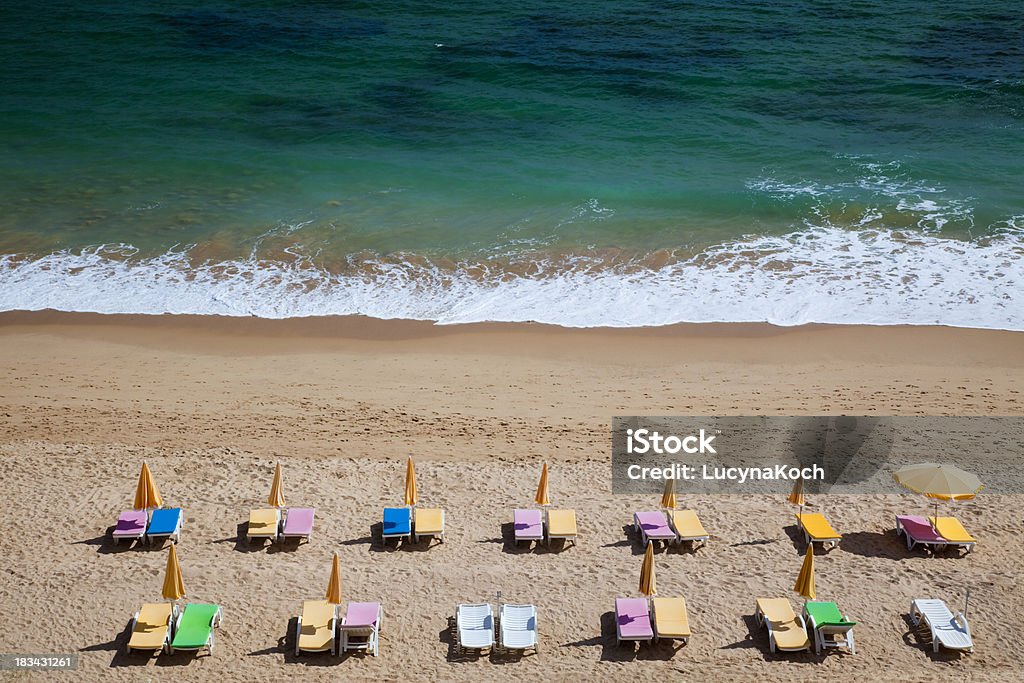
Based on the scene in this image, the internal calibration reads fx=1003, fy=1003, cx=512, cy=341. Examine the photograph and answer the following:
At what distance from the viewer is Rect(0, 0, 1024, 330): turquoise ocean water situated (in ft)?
80.2

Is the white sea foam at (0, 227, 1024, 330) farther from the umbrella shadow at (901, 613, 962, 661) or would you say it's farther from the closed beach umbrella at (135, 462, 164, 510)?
the umbrella shadow at (901, 613, 962, 661)

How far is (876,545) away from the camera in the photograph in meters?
15.6

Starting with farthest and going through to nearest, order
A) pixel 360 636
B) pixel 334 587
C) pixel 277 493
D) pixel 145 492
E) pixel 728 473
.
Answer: pixel 728 473, pixel 277 493, pixel 145 492, pixel 334 587, pixel 360 636

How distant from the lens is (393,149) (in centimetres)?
3244

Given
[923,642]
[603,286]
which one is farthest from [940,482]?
[603,286]

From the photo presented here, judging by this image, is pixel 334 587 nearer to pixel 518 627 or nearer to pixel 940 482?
pixel 518 627

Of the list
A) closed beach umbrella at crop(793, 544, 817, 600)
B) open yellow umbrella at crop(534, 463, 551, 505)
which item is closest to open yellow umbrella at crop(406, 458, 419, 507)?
open yellow umbrella at crop(534, 463, 551, 505)

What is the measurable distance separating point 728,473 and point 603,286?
8226mm

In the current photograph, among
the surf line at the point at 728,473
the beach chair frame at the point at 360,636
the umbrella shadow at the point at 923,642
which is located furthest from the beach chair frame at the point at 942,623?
the beach chair frame at the point at 360,636

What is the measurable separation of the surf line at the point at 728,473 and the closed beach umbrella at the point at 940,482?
192 cm

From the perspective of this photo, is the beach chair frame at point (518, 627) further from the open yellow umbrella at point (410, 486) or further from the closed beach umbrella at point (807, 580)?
the closed beach umbrella at point (807, 580)

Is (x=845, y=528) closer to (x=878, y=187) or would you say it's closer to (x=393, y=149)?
(x=878, y=187)

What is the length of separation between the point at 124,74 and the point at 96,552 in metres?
27.3

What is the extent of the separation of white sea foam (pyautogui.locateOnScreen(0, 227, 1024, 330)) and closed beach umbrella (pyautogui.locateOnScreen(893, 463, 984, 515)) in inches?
298
